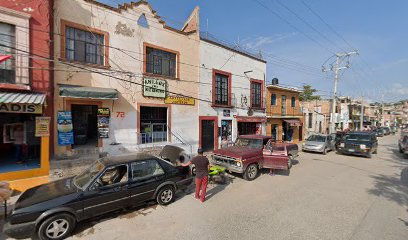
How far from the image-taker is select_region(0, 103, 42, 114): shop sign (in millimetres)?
6586

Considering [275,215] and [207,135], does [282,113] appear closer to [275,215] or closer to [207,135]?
[207,135]

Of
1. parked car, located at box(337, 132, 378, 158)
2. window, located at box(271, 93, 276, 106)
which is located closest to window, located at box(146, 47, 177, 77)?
window, located at box(271, 93, 276, 106)

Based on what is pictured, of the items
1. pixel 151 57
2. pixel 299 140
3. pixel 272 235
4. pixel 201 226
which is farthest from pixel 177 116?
pixel 299 140

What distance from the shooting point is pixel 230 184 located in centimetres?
815

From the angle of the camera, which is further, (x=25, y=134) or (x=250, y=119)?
(x=250, y=119)

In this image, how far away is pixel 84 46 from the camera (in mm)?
9219

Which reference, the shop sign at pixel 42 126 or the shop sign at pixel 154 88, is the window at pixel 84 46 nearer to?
the shop sign at pixel 154 88

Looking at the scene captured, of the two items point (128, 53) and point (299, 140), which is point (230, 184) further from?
point (299, 140)

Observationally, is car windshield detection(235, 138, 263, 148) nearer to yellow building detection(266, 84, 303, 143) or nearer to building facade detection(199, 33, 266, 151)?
building facade detection(199, 33, 266, 151)

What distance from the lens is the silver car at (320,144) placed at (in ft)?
51.9

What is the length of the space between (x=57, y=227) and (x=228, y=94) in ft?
42.7

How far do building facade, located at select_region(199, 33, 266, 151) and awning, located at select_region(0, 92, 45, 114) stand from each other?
8655mm

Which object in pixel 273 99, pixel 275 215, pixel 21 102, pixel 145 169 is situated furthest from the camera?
pixel 273 99

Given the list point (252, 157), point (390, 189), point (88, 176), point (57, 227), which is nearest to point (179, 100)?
point (252, 157)
